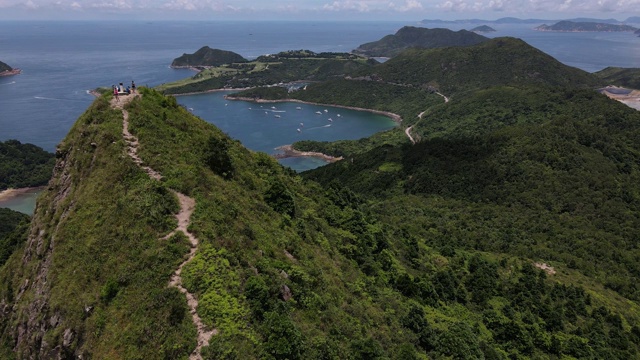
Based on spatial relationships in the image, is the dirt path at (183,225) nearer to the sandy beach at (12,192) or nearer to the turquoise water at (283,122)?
the sandy beach at (12,192)

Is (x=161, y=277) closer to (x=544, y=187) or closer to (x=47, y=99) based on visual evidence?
(x=544, y=187)

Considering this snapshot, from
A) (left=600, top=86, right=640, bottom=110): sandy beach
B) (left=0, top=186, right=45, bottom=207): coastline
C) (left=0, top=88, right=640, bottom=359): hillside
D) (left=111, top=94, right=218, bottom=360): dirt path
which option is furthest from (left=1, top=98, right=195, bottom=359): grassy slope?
(left=600, top=86, right=640, bottom=110): sandy beach

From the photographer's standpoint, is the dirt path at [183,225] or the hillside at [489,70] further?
the hillside at [489,70]

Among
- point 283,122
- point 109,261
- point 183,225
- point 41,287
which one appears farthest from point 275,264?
point 283,122

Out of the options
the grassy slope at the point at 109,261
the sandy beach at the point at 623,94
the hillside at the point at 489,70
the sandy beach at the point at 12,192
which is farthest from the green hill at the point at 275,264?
the sandy beach at the point at 623,94

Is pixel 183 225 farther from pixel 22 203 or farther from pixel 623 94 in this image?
pixel 623 94
